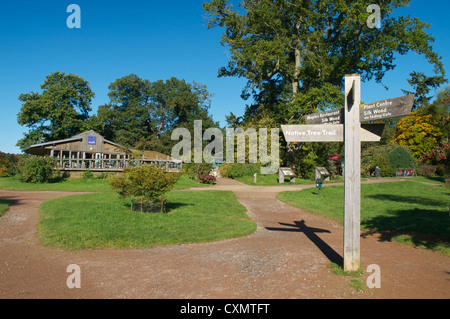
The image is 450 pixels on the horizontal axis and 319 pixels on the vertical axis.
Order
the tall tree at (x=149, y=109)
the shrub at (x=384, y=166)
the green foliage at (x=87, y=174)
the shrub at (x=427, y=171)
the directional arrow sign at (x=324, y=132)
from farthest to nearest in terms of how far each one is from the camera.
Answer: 1. the tall tree at (x=149, y=109)
2. the shrub at (x=427, y=171)
3. the shrub at (x=384, y=166)
4. the green foliage at (x=87, y=174)
5. the directional arrow sign at (x=324, y=132)

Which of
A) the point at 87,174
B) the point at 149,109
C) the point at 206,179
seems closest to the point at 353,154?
the point at 206,179

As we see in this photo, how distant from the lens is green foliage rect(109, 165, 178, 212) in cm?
1118

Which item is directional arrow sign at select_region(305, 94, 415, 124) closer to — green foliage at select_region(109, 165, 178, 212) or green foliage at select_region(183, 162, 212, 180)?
green foliage at select_region(109, 165, 178, 212)

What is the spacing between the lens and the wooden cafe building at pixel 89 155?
95.1 feet

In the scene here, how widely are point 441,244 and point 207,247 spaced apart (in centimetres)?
553

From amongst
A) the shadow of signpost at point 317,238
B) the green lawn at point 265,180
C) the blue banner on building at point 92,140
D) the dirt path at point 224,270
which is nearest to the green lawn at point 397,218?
the dirt path at point 224,270

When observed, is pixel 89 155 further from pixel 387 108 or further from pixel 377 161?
pixel 387 108

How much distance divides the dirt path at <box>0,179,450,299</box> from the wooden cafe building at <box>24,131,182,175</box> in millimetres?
21682

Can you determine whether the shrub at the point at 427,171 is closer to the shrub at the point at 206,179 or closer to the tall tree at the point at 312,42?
the tall tree at the point at 312,42

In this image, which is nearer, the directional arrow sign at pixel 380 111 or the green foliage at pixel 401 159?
the directional arrow sign at pixel 380 111

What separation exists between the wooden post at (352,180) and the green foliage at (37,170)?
24127mm

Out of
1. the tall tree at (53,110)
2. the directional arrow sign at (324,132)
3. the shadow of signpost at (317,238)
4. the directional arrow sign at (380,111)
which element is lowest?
the shadow of signpost at (317,238)

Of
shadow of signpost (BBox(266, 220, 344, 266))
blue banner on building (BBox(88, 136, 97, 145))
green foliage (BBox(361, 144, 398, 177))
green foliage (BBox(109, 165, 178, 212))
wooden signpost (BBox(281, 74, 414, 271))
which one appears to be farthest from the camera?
green foliage (BBox(361, 144, 398, 177))

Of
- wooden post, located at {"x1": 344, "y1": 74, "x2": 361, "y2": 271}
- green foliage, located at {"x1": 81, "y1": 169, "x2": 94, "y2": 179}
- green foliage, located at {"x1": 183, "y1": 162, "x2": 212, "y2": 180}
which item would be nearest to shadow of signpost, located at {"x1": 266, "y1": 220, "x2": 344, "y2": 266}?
wooden post, located at {"x1": 344, "y1": 74, "x2": 361, "y2": 271}
